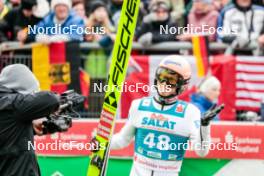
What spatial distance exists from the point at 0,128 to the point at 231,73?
17.7 feet

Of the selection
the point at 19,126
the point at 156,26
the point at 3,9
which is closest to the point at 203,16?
the point at 156,26

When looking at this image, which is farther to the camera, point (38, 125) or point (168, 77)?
point (168, 77)

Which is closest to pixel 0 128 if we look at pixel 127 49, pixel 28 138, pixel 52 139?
pixel 28 138

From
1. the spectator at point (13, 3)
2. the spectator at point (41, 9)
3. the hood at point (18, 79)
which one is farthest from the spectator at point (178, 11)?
the hood at point (18, 79)

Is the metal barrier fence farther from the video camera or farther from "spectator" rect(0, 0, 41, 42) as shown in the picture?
the video camera

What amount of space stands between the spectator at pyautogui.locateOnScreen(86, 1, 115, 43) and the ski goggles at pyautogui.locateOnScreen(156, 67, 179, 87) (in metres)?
3.85

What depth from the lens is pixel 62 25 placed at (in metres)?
12.9

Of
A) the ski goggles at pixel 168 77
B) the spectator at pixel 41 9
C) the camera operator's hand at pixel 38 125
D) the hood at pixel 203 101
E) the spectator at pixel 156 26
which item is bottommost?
the hood at pixel 203 101

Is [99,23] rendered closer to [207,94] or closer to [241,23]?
[241,23]

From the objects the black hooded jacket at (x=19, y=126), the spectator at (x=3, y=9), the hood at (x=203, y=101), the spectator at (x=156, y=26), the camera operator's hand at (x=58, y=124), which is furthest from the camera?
the spectator at (x=3, y=9)

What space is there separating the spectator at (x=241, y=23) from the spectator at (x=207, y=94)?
0.96 metres

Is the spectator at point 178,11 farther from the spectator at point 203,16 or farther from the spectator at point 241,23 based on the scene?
the spectator at point 241,23

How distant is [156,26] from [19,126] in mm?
5493

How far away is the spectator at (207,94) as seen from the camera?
11147mm
